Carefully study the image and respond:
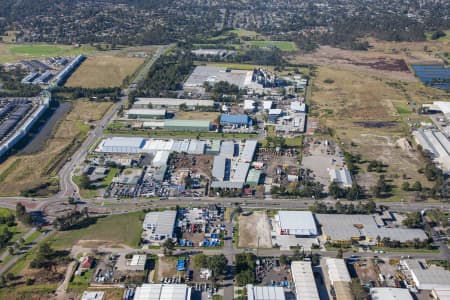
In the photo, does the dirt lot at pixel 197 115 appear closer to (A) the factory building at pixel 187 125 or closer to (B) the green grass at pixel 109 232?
(A) the factory building at pixel 187 125

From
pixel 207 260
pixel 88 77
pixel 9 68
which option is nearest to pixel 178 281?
pixel 207 260

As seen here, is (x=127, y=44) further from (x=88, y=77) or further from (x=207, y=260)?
(x=207, y=260)

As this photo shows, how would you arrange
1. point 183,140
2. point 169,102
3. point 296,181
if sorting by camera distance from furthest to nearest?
point 169,102, point 183,140, point 296,181

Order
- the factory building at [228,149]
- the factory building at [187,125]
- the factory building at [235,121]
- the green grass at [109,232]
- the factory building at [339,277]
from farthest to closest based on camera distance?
the factory building at [235,121] < the factory building at [187,125] < the factory building at [228,149] < the green grass at [109,232] < the factory building at [339,277]

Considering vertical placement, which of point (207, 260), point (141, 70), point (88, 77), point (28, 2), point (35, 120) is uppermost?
point (28, 2)

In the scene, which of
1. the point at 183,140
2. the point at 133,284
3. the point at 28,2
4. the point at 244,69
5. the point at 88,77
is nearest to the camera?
the point at 133,284

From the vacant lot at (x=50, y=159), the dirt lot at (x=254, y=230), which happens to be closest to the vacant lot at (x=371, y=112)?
the dirt lot at (x=254, y=230)

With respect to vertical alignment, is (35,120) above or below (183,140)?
above
